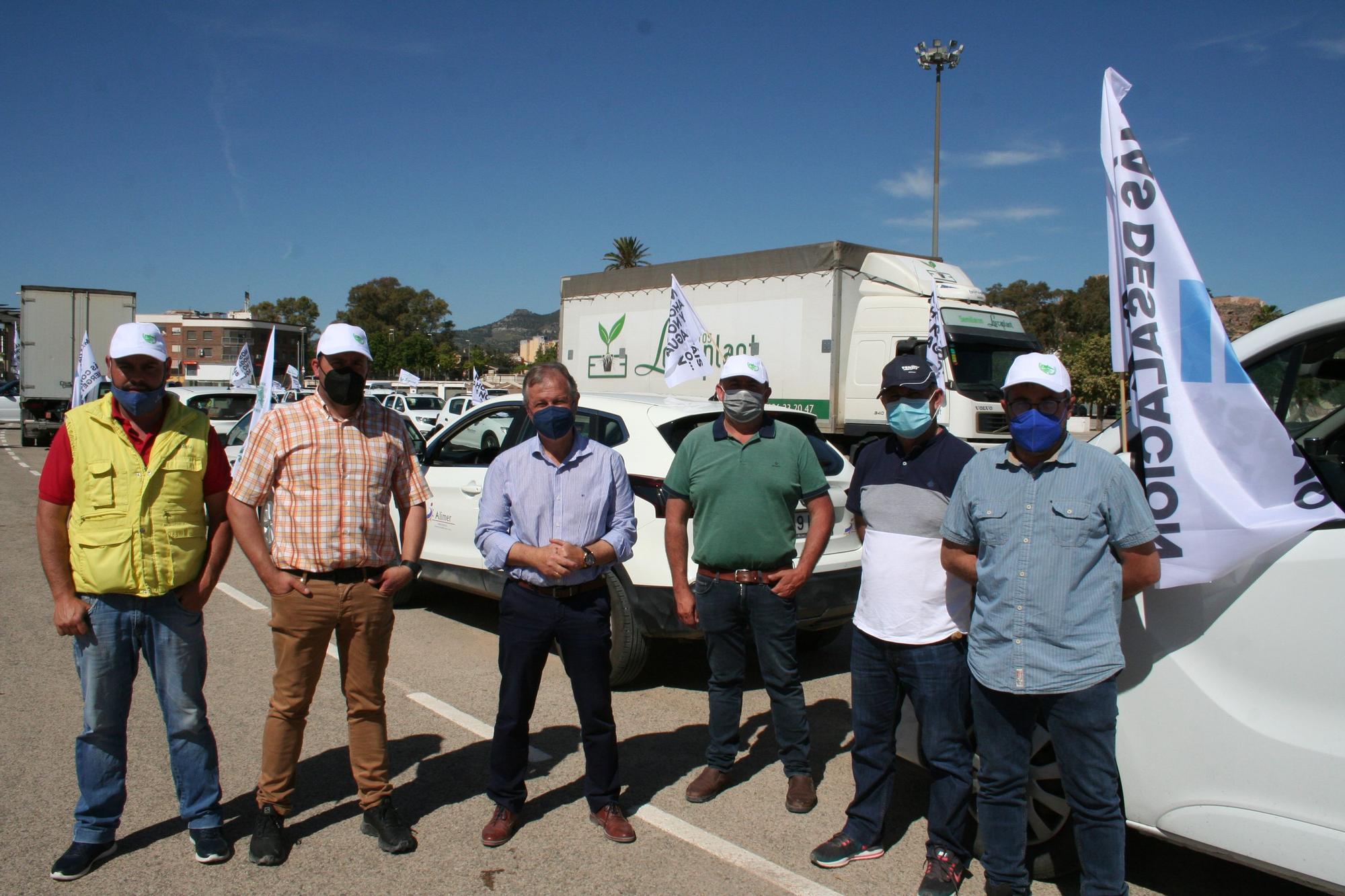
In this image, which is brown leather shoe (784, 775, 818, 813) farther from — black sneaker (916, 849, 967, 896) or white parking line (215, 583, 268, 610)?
white parking line (215, 583, 268, 610)

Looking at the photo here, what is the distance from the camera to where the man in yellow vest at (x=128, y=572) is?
332 cm

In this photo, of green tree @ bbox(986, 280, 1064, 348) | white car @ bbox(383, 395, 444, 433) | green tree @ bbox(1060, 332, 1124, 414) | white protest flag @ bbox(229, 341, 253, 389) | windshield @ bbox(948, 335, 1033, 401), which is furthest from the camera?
green tree @ bbox(986, 280, 1064, 348)

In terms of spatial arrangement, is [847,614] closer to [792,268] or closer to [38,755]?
[38,755]

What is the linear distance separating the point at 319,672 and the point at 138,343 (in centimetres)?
135

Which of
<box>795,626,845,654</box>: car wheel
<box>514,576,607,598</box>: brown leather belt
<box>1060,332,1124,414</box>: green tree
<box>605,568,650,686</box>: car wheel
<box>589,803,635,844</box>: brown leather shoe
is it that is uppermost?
<box>1060,332,1124,414</box>: green tree

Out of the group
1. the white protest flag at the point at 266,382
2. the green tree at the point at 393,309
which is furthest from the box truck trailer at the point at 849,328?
the green tree at the point at 393,309

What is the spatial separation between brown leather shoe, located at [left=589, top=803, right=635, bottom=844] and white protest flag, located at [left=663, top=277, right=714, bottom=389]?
823cm

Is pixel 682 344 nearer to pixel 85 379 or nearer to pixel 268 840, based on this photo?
pixel 268 840

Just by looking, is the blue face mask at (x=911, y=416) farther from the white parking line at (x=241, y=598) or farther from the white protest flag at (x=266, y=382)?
the white protest flag at (x=266, y=382)

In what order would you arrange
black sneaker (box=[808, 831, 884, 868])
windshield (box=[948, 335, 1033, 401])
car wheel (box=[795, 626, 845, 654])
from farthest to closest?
windshield (box=[948, 335, 1033, 401])
car wheel (box=[795, 626, 845, 654])
black sneaker (box=[808, 831, 884, 868])

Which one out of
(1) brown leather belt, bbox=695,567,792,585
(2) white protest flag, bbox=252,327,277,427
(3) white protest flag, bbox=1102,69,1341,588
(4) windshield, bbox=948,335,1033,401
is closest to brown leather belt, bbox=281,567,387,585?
(1) brown leather belt, bbox=695,567,792,585

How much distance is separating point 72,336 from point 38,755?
26.8 metres

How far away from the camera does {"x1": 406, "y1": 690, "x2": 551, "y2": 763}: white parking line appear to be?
461 cm

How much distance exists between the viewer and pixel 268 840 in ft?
11.4
